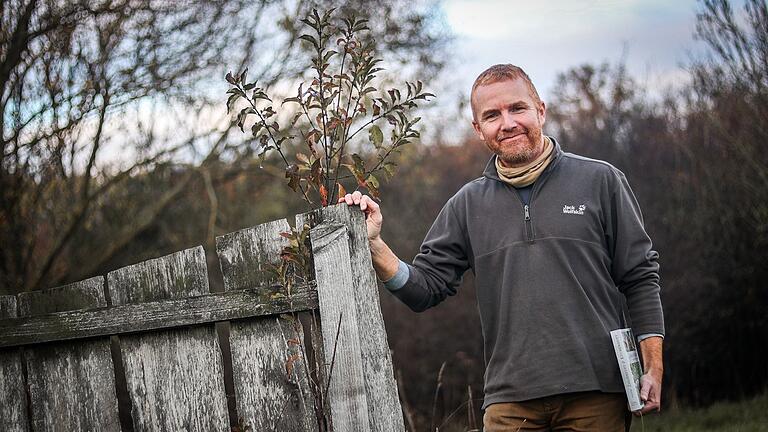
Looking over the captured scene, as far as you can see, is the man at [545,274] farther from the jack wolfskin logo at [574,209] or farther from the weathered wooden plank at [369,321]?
the weathered wooden plank at [369,321]

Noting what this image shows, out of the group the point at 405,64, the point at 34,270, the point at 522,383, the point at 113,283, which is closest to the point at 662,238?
the point at 405,64

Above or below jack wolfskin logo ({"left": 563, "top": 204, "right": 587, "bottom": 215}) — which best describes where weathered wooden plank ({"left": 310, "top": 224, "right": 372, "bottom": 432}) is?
below

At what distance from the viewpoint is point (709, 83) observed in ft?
33.9

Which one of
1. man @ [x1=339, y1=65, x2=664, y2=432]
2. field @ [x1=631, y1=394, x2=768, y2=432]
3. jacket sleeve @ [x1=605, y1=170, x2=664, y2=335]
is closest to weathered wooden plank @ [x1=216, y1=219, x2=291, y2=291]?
man @ [x1=339, y1=65, x2=664, y2=432]

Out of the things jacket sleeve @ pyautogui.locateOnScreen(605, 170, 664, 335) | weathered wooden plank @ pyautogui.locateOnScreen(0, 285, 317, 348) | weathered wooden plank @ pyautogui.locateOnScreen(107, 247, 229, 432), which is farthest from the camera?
jacket sleeve @ pyautogui.locateOnScreen(605, 170, 664, 335)

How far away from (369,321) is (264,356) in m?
0.39

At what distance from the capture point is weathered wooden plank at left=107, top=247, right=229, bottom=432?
2.82 metres

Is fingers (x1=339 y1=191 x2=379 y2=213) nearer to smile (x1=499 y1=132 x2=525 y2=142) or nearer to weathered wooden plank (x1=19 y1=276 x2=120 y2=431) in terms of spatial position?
smile (x1=499 y1=132 x2=525 y2=142)

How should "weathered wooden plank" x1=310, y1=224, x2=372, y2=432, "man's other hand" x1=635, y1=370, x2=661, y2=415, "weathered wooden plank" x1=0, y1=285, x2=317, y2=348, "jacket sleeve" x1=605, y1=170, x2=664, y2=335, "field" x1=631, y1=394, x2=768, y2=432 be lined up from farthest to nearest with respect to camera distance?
"field" x1=631, y1=394, x2=768, y2=432 → "jacket sleeve" x1=605, y1=170, x2=664, y2=335 → "man's other hand" x1=635, y1=370, x2=661, y2=415 → "weathered wooden plank" x1=0, y1=285, x2=317, y2=348 → "weathered wooden plank" x1=310, y1=224, x2=372, y2=432

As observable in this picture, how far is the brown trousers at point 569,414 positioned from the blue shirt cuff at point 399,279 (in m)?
0.60

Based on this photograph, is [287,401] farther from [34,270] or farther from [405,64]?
[405,64]

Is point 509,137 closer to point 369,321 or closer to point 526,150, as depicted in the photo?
point 526,150

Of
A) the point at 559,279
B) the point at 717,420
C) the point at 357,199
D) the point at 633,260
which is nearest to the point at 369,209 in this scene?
the point at 357,199

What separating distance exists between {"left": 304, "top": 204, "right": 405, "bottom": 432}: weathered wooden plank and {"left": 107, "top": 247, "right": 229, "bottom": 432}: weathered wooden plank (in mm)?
444
